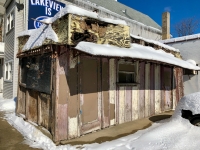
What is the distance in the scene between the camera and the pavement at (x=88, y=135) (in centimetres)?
445

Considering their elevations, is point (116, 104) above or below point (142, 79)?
below

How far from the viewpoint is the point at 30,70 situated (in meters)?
6.09

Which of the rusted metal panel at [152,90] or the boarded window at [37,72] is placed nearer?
the boarded window at [37,72]

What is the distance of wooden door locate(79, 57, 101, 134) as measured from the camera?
5.04m

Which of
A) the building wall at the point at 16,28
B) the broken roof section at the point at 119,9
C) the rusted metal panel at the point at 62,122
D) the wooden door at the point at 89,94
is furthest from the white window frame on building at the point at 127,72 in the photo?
the broken roof section at the point at 119,9

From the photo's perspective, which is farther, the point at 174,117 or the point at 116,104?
the point at 116,104

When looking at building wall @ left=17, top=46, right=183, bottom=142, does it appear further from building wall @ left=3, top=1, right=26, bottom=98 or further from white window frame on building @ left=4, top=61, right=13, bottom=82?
white window frame on building @ left=4, top=61, right=13, bottom=82

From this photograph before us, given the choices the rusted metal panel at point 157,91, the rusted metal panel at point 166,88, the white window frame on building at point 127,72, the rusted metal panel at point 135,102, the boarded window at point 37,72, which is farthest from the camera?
the rusted metal panel at point 166,88

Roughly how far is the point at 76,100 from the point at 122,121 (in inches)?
93.9

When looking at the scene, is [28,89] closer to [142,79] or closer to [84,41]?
[84,41]

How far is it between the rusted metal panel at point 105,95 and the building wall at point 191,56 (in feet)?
24.7

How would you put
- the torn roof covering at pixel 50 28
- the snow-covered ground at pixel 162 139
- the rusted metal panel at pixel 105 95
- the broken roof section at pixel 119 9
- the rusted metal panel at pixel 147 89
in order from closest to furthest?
the snow-covered ground at pixel 162 139, the torn roof covering at pixel 50 28, the rusted metal panel at pixel 105 95, the rusted metal panel at pixel 147 89, the broken roof section at pixel 119 9

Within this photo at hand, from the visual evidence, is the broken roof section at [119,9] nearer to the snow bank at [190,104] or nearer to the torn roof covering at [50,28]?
the torn roof covering at [50,28]

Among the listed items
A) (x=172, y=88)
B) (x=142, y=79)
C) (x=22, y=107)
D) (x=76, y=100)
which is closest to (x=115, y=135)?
(x=76, y=100)
